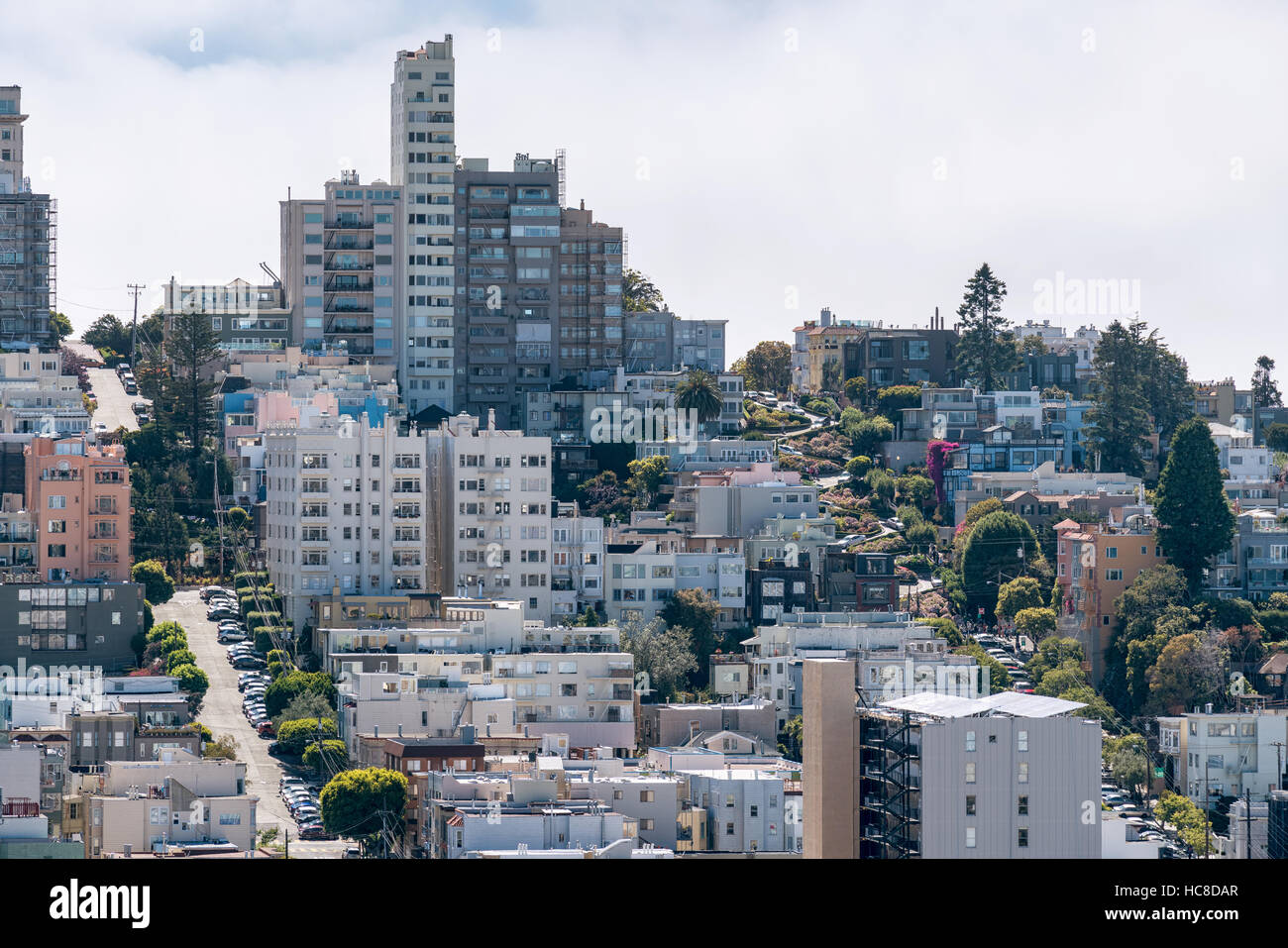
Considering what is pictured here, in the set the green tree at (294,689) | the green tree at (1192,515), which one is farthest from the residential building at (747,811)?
the green tree at (1192,515)

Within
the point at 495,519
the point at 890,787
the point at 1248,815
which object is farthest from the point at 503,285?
the point at 890,787

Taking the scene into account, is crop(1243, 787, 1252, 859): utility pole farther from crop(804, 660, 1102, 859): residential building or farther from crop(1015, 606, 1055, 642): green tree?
crop(1015, 606, 1055, 642): green tree

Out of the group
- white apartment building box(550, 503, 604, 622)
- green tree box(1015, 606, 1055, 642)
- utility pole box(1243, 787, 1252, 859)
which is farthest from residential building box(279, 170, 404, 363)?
utility pole box(1243, 787, 1252, 859)

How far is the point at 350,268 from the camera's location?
116 meters

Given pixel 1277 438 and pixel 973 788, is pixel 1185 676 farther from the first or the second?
pixel 1277 438

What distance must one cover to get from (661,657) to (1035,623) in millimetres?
17512

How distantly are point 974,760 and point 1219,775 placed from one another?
2865 cm

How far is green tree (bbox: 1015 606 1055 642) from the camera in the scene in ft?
305

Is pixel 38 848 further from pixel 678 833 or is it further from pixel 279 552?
pixel 279 552

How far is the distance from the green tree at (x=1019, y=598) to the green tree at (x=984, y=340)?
3153 centimetres

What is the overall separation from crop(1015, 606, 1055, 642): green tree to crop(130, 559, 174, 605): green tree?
31379 mm

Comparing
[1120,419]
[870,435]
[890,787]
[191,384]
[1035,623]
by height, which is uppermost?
[191,384]
